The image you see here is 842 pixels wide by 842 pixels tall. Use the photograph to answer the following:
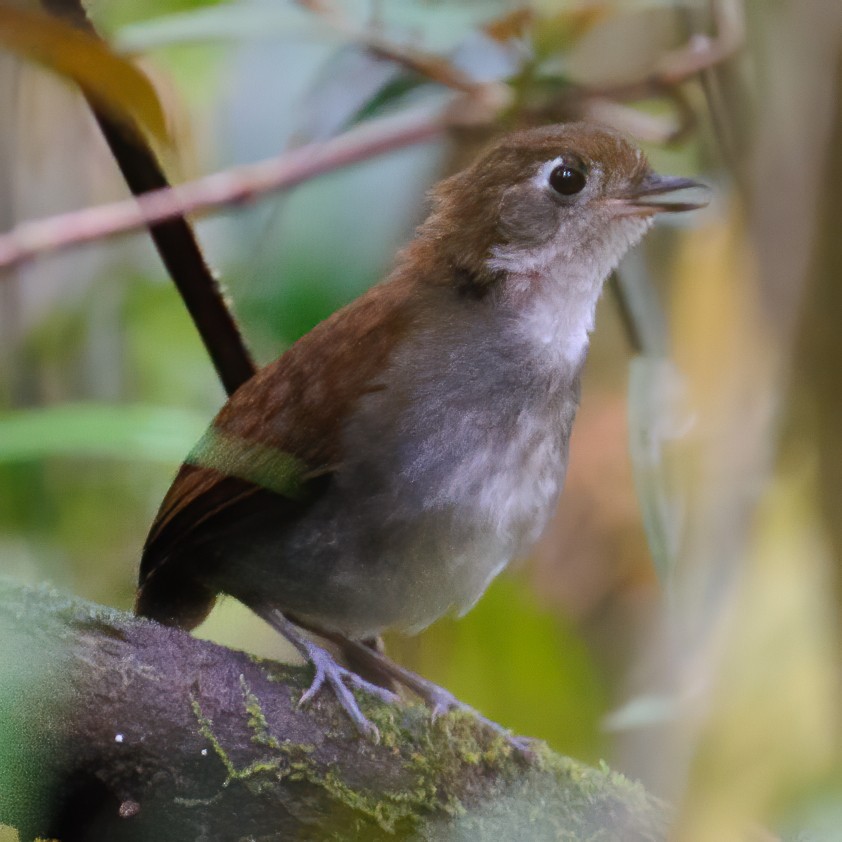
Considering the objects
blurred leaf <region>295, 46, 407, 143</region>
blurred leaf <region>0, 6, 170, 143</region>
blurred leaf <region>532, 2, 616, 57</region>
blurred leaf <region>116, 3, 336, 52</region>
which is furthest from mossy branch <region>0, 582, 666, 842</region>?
blurred leaf <region>532, 2, 616, 57</region>

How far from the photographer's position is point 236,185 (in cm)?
235

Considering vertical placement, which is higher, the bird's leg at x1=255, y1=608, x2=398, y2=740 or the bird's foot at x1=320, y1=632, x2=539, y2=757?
the bird's leg at x1=255, y1=608, x2=398, y2=740

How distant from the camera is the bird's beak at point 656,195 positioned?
1.80 meters

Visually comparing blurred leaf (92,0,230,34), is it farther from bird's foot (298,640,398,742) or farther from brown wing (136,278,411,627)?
bird's foot (298,640,398,742)

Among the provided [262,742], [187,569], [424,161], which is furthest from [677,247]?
[262,742]

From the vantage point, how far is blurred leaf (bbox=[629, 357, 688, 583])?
180 centimetres

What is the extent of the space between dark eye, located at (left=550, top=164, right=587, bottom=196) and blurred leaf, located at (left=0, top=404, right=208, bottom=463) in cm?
72

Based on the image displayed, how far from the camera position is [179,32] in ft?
6.37

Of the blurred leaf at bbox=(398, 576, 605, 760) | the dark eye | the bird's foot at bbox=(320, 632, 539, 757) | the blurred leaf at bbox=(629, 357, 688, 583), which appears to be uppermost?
the dark eye

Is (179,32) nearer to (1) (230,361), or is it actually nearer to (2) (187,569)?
(1) (230,361)

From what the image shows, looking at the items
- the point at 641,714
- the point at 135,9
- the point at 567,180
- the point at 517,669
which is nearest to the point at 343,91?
the point at 135,9

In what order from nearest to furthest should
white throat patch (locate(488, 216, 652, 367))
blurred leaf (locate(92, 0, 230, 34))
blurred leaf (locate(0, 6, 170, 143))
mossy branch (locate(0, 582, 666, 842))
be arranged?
blurred leaf (locate(0, 6, 170, 143)) → mossy branch (locate(0, 582, 666, 842)) → white throat patch (locate(488, 216, 652, 367)) → blurred leaf (locate(92, 0, 230, 34))

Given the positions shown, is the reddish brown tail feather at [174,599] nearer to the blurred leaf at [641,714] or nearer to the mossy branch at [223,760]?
the mossy branch at [223,760]

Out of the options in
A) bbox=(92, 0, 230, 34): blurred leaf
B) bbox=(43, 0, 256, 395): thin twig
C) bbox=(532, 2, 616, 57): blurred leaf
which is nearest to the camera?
bbox=(43, 0, 256, 395): thin twig
